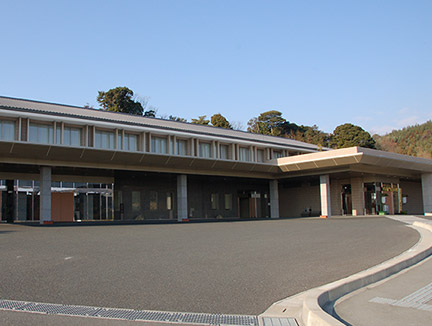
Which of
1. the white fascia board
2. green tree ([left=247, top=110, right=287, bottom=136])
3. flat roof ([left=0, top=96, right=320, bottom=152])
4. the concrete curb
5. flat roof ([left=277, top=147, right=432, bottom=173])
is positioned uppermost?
green tree ([left=247, top=110, right=287, bottom=136])

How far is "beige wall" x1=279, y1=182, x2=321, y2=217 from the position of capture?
4616 centimetres

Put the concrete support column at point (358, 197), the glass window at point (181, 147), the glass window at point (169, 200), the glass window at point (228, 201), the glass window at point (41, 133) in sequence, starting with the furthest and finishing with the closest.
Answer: the glass window at point (228, 201) < the concrete support column at point (358, 197) < the glass window at point (169, 200) < the glass window at point (181, 147) < the glass window at point (41, 133)

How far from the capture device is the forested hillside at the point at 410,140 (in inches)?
3671

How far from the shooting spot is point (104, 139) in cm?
3178

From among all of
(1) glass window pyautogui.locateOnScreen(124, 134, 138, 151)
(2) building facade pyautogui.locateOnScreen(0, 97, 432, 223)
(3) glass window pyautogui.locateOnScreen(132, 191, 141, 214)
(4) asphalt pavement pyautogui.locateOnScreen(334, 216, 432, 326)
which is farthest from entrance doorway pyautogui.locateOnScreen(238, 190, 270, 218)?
(4) asphalt pavement pyautogui.locateOnScreen(334, 216, 432, 326)

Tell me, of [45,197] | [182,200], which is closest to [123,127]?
[45,197]

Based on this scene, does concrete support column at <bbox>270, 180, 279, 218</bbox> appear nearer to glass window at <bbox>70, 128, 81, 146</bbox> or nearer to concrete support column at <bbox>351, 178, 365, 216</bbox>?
concrete support column at <bbox>351, 178, 365, 216</bbox>

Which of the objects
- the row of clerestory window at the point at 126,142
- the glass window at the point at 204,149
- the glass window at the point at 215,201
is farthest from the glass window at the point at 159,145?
the glass window at the point at 215,201

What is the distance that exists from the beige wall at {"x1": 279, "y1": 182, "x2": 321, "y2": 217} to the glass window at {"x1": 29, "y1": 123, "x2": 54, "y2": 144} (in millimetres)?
28899

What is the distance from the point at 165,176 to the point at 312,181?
17.3 m

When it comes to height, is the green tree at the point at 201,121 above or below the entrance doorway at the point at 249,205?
above

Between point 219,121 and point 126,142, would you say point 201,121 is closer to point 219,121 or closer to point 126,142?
point 219,121

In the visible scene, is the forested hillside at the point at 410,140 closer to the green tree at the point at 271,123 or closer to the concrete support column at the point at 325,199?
the green tree at the point at 271,123

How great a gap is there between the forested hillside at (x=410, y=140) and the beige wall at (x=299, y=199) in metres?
49.2
